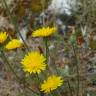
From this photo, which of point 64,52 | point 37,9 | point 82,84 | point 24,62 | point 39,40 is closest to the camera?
point 24,62

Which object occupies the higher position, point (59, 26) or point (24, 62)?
point (24, 62)

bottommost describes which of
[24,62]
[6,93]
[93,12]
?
[6,93]

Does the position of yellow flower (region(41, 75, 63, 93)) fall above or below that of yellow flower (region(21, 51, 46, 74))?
below

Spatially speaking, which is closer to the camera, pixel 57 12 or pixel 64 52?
pixel 64 52

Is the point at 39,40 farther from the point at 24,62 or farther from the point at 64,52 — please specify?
the point at 24,62

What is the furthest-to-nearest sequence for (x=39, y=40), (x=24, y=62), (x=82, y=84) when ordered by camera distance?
(x=39, y=40)
(x=82, y=84)
(x=24, y=62)

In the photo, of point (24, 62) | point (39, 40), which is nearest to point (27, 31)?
point (39, 40)

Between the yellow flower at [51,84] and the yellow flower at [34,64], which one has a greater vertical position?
the yellow flower at [34,64]
